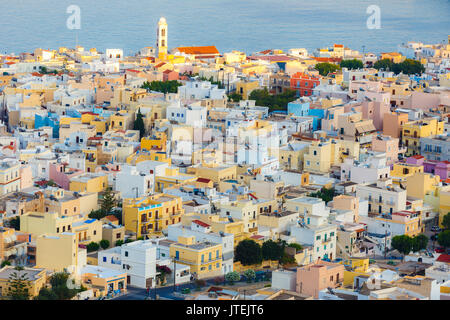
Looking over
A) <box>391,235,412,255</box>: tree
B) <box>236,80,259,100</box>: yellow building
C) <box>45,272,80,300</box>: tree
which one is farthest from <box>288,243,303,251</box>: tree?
<box>236,80,259,100</box>: yellow building

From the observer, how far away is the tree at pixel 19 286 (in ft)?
32.6

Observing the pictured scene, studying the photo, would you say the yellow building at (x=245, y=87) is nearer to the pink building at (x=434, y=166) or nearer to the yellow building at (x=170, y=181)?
the pink building at (x=434, y=166)

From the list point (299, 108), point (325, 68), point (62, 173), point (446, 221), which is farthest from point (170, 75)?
point (446, 221)

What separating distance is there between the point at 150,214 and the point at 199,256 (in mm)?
1736

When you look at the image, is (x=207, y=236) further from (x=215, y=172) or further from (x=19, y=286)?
(x=215, y=172)

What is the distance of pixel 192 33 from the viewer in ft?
145

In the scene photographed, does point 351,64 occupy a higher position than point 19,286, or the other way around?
point 351,64

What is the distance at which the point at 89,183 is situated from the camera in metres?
14.1

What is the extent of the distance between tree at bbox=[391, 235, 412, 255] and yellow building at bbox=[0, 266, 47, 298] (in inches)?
168

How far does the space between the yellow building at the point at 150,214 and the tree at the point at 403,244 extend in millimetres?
2535

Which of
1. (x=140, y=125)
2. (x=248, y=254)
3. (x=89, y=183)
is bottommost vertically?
(x=248, y=254)

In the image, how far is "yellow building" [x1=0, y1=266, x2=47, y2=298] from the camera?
1009 centimetres
